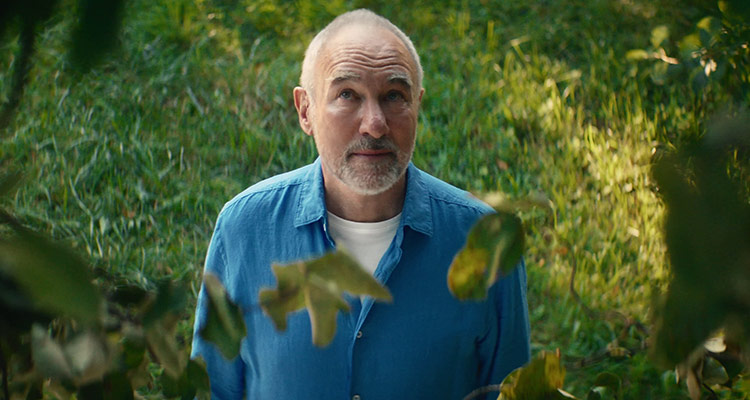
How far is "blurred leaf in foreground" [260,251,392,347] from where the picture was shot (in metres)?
0.52

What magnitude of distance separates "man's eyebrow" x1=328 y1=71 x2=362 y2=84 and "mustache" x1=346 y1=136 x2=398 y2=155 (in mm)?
142

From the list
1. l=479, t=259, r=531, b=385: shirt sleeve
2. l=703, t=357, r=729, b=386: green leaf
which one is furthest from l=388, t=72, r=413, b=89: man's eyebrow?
l=703, t=357, r=729, b=386: green leaf

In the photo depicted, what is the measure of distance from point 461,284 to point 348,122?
140 cm

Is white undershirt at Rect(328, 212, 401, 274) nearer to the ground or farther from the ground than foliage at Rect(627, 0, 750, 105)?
nearer to the ground

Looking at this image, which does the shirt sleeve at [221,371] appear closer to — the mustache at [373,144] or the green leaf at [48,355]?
the mustache at [373,144]

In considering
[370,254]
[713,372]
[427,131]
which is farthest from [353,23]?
[427,131]

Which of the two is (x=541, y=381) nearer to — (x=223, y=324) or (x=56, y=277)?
(x=223, y=324)

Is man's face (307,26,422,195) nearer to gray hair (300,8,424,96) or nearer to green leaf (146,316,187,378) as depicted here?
gray hair (300,8,424,96)

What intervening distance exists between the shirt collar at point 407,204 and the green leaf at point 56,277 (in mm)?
1552

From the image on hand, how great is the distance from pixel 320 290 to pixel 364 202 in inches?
59.5

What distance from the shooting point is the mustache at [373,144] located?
1.95m

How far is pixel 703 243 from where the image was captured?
0.40m

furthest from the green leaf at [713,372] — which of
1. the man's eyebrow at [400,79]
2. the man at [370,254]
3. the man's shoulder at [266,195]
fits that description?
the man's shoulder at [266,195]

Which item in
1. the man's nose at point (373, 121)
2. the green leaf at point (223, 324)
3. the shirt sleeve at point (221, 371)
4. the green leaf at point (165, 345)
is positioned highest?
the green leaf at point (223, 324)
